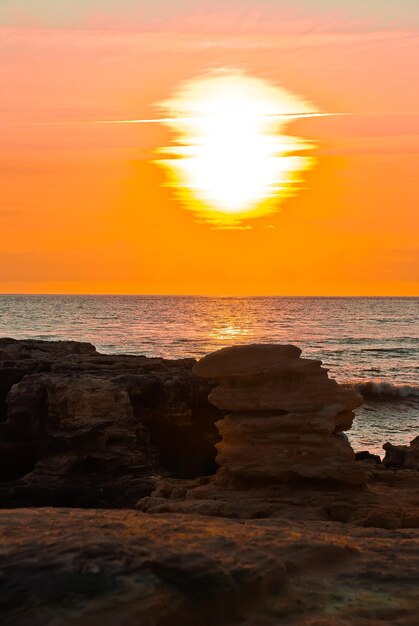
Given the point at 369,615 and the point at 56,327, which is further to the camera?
the point at 56,327

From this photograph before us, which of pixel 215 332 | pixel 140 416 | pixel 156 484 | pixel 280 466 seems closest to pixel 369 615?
pixel 280 466

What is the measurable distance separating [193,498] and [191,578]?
1210 cm

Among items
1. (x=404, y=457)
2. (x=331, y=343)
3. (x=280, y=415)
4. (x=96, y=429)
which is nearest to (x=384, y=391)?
(x=404, y=457)

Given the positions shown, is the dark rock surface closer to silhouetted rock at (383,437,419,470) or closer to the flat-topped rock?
the flat-topped rock

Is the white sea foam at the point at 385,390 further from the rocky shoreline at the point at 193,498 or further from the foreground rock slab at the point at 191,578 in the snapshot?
the foreground rock slab at the point at 191,578

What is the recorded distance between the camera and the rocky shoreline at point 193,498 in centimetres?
655

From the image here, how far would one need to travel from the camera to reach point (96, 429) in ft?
73.4

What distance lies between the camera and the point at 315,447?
63.5 feet

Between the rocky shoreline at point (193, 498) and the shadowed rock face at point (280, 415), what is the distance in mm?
40

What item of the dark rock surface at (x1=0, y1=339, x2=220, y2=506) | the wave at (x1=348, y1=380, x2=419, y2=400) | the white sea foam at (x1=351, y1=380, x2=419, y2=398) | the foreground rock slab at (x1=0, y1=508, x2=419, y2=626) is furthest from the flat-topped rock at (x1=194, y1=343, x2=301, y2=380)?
the white sea foam at (x1=351, y1=380, x2=419, y2=398)

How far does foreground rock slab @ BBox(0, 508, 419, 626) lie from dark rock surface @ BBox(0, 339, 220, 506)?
512 inches

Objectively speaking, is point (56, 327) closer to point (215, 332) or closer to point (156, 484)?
point (215, 332)

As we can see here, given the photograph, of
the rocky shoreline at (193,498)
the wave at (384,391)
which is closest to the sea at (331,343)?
the wave at (384,391)

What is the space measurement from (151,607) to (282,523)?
13.4 feet
